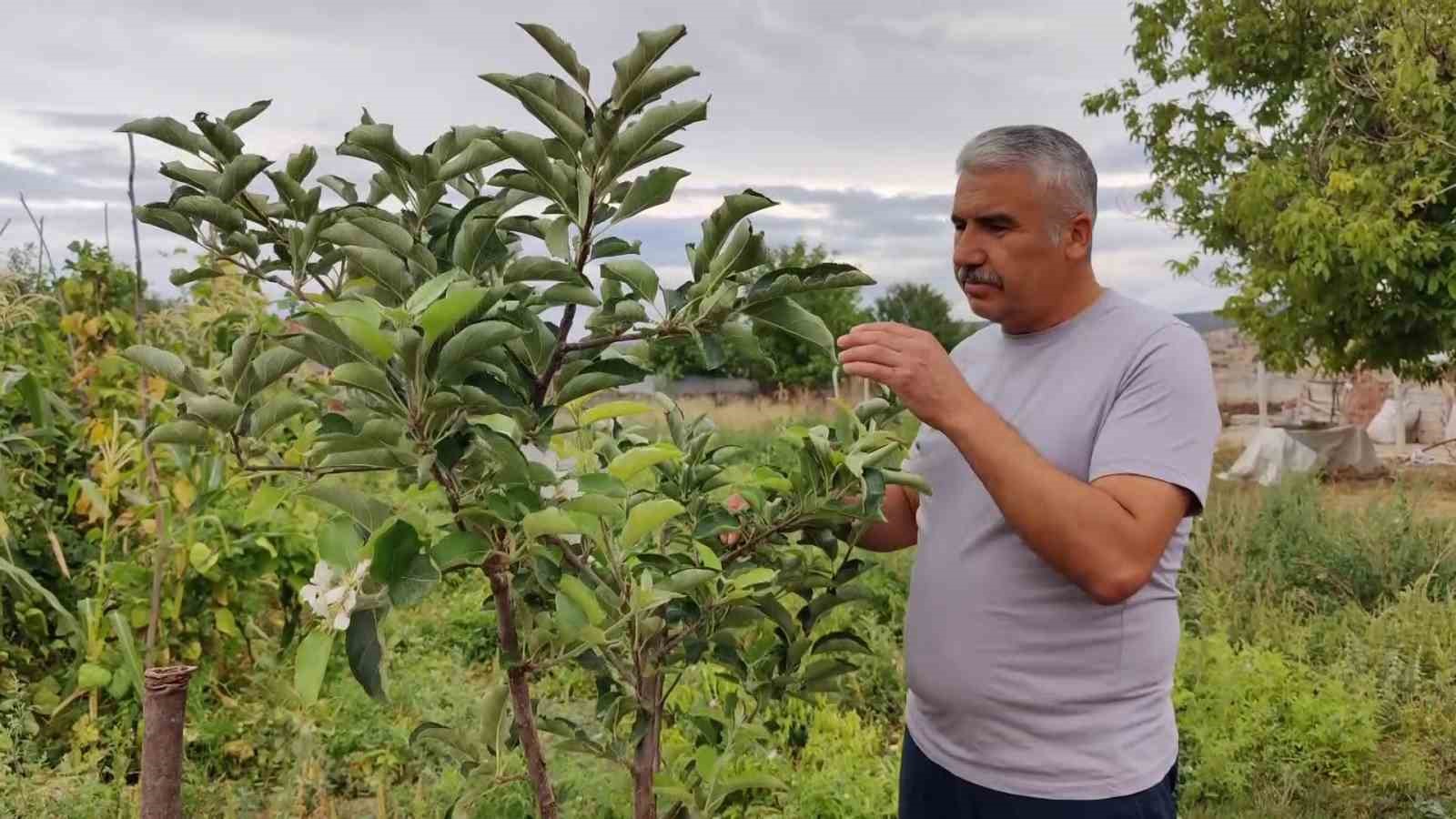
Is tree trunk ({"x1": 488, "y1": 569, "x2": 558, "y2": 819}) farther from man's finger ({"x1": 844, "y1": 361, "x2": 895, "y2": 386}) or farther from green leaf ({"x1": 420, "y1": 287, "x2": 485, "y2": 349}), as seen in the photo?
man's finger ({"x1": 844, "y1": 361, "x2": 895, "y2": 386})

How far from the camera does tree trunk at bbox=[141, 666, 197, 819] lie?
161 cm

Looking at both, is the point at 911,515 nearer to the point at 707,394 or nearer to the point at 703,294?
the point at 703,294

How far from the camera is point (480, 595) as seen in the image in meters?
5.62

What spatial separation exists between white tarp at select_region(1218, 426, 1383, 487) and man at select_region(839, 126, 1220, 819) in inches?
472

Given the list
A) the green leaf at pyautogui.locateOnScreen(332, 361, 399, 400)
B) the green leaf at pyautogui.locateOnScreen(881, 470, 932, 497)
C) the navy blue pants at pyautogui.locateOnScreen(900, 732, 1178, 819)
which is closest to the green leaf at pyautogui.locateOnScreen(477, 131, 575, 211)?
the green leaf at pyautogui.locateOnScreen(332, 361, 399, 400)

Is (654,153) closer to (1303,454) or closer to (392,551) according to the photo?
(392,551)

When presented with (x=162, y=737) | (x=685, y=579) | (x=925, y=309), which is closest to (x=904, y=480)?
(x=685, y=579)

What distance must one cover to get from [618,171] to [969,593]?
1.00 m

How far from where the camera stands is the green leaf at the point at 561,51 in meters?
1.14

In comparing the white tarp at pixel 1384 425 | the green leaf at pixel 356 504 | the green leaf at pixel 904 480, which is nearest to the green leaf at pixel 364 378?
the green leaf at pixel 356 504

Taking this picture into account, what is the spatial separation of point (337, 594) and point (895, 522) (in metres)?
1.27

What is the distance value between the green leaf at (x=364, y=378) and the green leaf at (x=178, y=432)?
279mm

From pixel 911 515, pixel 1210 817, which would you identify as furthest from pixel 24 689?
pixel 1210 817

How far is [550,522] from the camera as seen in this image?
1167 mm
